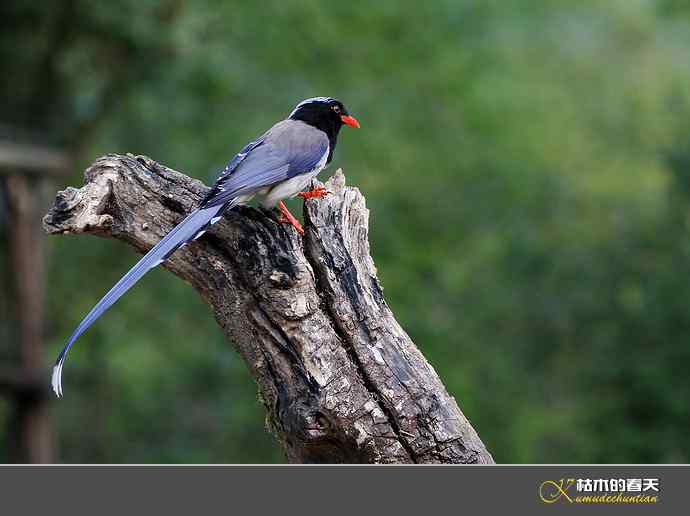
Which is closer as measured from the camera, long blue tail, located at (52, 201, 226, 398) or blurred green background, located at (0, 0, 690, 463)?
long blue tail, located at (52, 201, 226, 398)

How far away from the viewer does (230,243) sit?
4.69 metres

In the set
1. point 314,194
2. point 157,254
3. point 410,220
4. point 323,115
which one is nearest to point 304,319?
point 157,254

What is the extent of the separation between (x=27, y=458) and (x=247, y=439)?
343 cm

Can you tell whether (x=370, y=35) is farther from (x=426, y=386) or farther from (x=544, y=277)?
(x=426, y=386)

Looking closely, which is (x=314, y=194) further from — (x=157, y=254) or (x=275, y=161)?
(x=157, y=254)

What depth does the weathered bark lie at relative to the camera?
14.7 ft

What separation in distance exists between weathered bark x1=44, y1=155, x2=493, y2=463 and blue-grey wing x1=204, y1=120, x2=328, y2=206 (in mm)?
137

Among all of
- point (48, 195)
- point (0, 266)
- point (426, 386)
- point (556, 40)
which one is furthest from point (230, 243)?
point (556, 40)

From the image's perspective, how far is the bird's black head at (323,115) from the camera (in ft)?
19.3

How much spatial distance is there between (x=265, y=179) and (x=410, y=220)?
11224 mm

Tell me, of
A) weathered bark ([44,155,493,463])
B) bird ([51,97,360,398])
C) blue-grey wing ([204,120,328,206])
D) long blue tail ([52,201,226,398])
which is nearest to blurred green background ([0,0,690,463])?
bird ([51,97,360,398])

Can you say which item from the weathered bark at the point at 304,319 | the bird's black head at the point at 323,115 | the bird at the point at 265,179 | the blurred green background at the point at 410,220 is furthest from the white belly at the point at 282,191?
the blurred green background at the point at 410,220
